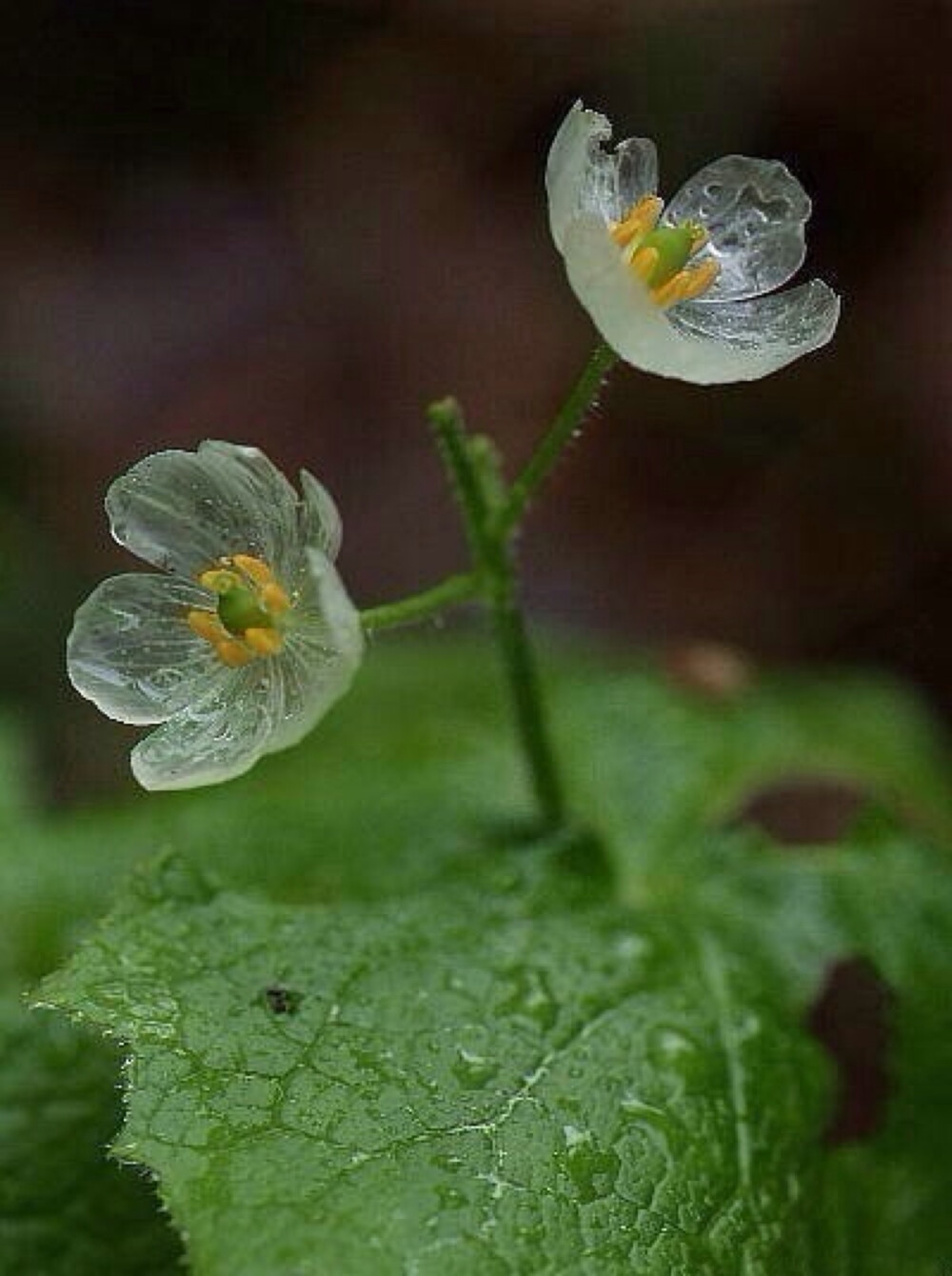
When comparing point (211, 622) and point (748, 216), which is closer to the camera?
point (211, 622)

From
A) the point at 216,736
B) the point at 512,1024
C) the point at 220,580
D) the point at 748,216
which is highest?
the point at 748,216

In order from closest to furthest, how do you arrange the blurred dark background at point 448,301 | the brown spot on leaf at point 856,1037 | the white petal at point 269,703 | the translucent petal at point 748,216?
1. the white petal at point 269,703
2. the translucent petal at point 748,216
3. the brown spot on leaf at point 856,1037
4. the blurred dark background at point 448,301

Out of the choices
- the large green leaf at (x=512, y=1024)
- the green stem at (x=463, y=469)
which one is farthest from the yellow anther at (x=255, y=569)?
the large green leaf at (x=512, y=1024)

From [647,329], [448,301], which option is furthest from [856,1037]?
[448,301]

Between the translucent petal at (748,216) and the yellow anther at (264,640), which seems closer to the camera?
the yellow anther at (264,640)

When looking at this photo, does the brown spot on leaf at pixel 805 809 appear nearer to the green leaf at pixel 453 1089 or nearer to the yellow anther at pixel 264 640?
the green leaf at pixel 453 1089

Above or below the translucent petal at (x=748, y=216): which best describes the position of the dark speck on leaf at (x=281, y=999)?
below

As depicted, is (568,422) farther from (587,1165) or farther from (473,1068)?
(587,1165)

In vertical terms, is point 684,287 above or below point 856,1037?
above
